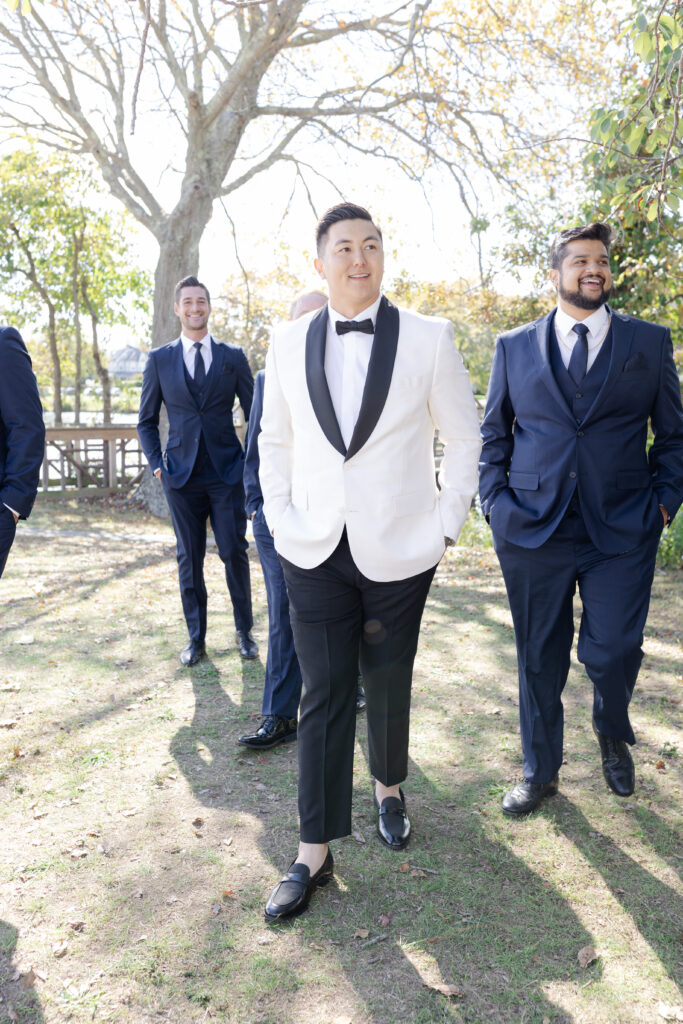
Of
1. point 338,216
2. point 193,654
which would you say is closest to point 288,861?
point 338,216

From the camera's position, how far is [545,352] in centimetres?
394

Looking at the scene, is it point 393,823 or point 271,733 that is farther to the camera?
point 271,733

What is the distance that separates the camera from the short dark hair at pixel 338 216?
10.7ft

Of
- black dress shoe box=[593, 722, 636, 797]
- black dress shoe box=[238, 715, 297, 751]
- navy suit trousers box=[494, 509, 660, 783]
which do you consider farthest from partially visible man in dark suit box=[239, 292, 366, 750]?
black dress shoe box=[593, 722, 636, 797]

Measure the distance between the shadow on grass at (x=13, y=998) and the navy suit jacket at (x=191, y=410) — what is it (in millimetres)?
3556

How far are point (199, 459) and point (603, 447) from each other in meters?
3.17

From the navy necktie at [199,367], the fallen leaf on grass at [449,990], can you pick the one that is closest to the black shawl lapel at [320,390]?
the fallen leaf on grass at [449,990]

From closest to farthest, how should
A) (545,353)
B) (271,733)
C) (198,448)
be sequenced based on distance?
(545,353)
(271,733)
(198,448)

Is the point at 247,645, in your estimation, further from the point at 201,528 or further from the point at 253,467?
the point at 253,467

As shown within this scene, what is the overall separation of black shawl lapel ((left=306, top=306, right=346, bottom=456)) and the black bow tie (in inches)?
3.3

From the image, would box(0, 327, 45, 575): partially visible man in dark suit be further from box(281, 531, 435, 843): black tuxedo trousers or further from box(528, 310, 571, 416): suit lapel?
box(528, 310, 571, 416): suit lapel

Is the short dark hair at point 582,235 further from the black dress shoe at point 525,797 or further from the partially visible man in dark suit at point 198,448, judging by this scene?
the partially visible man in dark suit at point 198,448

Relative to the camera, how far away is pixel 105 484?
19.0 m

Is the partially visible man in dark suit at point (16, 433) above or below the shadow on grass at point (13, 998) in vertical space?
above
